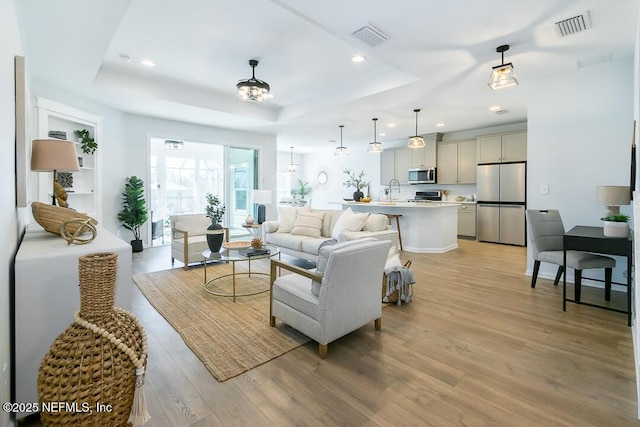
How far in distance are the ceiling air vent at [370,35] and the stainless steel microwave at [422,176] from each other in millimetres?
5469

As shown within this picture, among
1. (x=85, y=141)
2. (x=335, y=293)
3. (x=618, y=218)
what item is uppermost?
(x=85, y=141)

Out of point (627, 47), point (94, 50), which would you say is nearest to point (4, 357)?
point (94, 50)

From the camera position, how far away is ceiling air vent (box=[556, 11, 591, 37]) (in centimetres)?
267

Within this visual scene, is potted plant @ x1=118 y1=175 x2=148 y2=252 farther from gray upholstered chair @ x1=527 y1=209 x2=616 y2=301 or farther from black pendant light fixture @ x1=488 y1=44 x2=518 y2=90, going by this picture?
gray upholstered chair @ x1=527 y1=209 x2=616 y2=301

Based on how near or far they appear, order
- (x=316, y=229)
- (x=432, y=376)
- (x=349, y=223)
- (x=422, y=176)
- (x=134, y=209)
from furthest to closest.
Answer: (x=422, y=176) → (x=134, y=209) → (x=316, y=229) → (x=349, y=223) → (x=432, y=376)

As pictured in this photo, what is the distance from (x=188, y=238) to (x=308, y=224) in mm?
1879

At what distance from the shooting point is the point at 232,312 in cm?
303

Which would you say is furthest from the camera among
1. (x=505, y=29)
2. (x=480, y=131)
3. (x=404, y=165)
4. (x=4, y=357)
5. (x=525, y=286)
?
(x=404, y=165)

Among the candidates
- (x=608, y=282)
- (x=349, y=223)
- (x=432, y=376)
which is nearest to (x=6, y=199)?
(x=432, y=376)

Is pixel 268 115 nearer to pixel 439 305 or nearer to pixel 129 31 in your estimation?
pixel 129 31

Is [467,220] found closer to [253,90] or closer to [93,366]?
[253,90]

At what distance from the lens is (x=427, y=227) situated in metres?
5.95

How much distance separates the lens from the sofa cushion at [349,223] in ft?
14.7

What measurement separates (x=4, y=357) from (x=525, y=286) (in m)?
4.66
